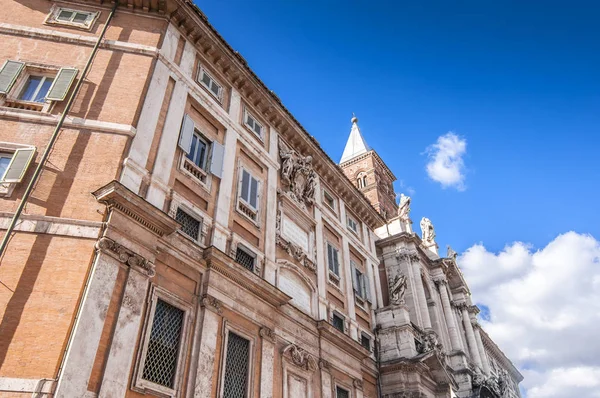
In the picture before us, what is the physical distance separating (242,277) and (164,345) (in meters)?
3.31

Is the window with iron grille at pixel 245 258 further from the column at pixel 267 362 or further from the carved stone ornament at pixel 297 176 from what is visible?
the carved stone ornament at pixel 297 176

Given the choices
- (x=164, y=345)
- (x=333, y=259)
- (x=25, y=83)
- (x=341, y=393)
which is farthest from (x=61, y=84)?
(x=341, y=393)

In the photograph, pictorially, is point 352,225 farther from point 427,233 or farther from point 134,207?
point 134,207

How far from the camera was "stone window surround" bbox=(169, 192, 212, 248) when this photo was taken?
13.6m

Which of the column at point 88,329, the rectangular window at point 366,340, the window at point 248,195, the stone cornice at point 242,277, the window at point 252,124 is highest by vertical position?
the window at point 252,124

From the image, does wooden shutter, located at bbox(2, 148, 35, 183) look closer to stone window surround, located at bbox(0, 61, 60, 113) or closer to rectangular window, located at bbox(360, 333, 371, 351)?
stone window surround, located at bbox(0, 61, 60, 113)

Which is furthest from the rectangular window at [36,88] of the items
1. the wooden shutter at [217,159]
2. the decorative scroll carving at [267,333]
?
the decorative scroll carving at [267,333]

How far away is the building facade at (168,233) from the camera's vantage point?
10.4m

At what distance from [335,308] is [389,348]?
4.11 metres

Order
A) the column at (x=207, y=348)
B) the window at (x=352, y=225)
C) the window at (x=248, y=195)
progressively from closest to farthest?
the column at (x=207, y=348)
the window at (x=248, y=195)
the window at (x=352, y=225)

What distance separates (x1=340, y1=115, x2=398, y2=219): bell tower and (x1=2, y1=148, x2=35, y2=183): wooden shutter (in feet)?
116

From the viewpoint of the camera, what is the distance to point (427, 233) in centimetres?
3803

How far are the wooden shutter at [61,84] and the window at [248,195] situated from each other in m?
6.23

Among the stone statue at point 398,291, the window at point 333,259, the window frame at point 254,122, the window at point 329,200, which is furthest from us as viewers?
the window at point 329,200
